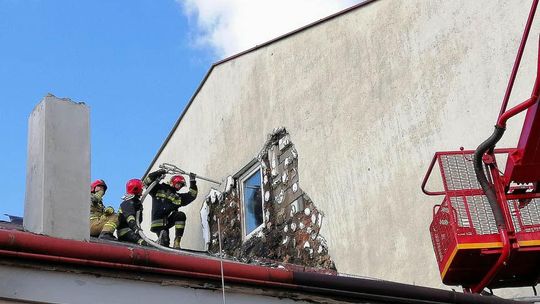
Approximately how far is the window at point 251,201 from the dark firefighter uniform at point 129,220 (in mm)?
2562

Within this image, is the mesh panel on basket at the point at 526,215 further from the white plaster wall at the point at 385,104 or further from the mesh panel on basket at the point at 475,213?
the white plaster wall at the point at 385,104

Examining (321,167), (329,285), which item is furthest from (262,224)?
(329,285)

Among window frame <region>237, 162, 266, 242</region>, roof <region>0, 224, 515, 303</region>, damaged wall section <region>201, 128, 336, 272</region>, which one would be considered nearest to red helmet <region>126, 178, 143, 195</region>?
damaged wall section <region>201, 128, 336, 272</region>

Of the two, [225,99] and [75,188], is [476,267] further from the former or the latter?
[225,99]

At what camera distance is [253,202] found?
627 inches

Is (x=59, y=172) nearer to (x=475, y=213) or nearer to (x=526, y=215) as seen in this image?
(x=475, y=213)

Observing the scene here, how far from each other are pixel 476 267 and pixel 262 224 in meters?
7.05

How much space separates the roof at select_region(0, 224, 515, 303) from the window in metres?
8.87

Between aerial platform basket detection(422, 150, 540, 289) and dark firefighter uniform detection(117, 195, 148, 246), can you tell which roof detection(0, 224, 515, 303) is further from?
dark firefighter uniform detection(117, 195, 148, 246)

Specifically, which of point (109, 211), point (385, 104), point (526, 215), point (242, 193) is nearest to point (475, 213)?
point (526, 215)

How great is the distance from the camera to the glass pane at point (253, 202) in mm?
15703

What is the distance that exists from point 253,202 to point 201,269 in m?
10.1

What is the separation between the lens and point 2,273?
5137mm

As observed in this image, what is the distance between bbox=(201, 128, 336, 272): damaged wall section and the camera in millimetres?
13805
